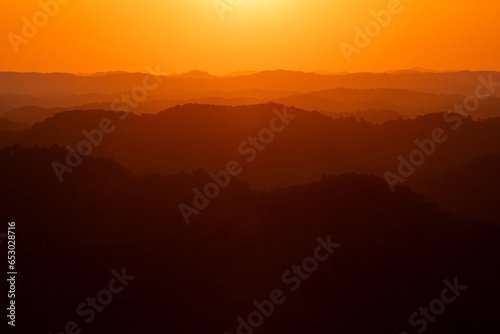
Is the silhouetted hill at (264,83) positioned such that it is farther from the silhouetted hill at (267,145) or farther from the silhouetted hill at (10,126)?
the silhouetted hill at (267,145)

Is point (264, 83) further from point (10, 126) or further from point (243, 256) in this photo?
point (243, 256)

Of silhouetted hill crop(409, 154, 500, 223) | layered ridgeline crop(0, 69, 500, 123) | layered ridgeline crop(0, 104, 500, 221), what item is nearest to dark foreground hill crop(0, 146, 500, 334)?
silhouetted hill crop(409, 154, 500, 223)

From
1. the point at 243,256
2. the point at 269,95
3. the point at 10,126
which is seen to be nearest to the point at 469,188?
the point at 243,256

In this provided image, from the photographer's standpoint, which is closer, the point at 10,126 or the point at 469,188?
the point at 469,188

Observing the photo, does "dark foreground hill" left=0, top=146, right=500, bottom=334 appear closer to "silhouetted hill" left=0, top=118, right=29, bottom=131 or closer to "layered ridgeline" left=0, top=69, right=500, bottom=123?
"silhouetted hill" left=0, top=118, right=29, bottom=131

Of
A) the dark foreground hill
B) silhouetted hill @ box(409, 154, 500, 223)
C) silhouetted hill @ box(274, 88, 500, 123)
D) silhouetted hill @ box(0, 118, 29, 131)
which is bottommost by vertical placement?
silhouetted hill @ box(409, 154, 500, 223)

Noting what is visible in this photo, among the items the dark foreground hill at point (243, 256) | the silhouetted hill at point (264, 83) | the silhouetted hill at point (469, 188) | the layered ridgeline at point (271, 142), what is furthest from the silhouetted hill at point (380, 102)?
the dark foreground hill at point (243, 256)
